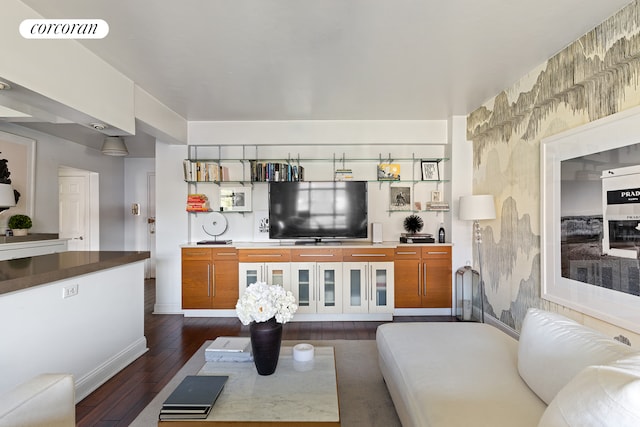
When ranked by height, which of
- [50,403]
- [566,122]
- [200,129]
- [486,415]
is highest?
[200,129]

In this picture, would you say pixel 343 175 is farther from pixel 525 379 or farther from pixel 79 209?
pixel 79 209

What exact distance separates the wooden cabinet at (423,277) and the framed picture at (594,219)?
141 cm

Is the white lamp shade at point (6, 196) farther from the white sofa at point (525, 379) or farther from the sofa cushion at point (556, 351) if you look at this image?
the sofa cushion at point (556, 351)

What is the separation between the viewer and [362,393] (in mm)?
2373

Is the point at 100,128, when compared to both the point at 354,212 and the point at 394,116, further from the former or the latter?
the point at 394,116

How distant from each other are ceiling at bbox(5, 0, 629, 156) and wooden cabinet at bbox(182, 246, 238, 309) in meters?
1.86

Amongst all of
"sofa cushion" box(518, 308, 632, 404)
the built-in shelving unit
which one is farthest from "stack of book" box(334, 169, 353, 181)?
"sofa cushion" box(518, 308, 632, 404)

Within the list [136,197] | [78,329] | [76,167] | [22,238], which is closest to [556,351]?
[78,329]

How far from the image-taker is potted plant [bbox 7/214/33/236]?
4.03 m

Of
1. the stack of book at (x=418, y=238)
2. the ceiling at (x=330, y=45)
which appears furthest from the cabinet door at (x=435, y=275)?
the ceiling at (x=330, y=45)

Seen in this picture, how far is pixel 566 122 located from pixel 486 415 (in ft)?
7.92

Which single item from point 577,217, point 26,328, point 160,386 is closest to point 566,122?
point 577,217

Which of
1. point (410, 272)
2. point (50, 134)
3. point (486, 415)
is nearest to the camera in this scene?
point (486, 415)

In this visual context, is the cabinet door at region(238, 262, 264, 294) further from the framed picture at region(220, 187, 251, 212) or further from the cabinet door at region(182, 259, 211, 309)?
the framed picture at region(220, 187, 251, 212)
